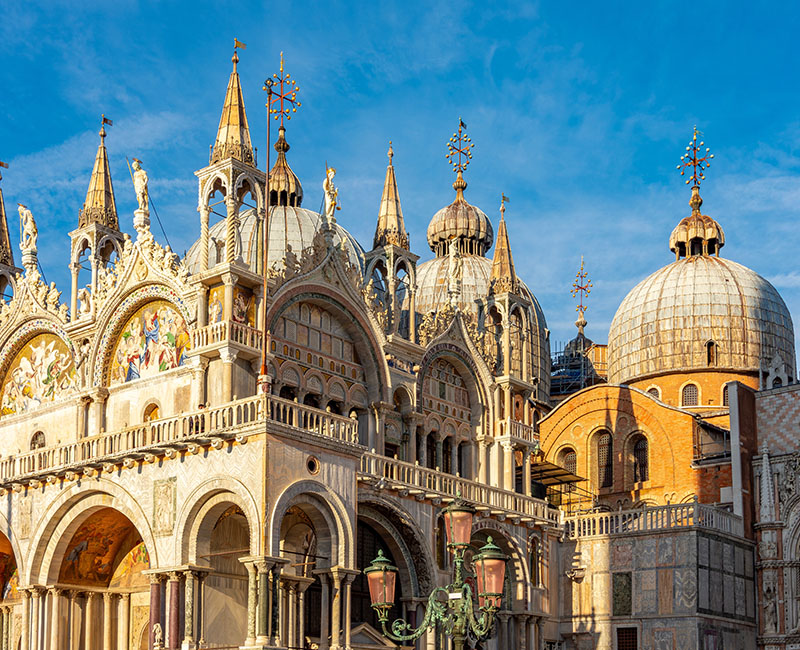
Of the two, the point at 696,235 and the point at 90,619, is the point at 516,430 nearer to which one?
the point at 90,619

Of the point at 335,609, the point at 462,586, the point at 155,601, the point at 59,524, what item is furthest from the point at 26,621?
the point at 462,586

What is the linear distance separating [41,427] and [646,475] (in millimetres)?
19075

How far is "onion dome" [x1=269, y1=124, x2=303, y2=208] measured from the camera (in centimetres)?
4356

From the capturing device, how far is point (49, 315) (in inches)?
1367

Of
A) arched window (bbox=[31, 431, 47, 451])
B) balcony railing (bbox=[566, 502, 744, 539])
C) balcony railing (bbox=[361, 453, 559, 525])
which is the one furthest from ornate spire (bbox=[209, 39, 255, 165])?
balcony railing (bbox=[566, 502, 744, 539])

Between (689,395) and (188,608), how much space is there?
88.3ft

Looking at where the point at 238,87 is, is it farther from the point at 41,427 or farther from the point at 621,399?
the point at 621,399

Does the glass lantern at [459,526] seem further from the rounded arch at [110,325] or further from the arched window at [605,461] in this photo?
the arched window at [605,461]

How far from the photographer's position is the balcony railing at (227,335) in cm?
2920

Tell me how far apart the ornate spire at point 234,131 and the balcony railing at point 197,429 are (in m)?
6.48

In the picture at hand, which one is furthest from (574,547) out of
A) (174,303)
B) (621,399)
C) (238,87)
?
(238,87)

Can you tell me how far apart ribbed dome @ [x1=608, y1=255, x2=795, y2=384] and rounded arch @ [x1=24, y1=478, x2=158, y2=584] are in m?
25.9

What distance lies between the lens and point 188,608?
26.2 meters

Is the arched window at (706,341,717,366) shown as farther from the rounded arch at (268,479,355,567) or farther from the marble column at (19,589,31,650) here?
the marble column at (19,589,31,650)
